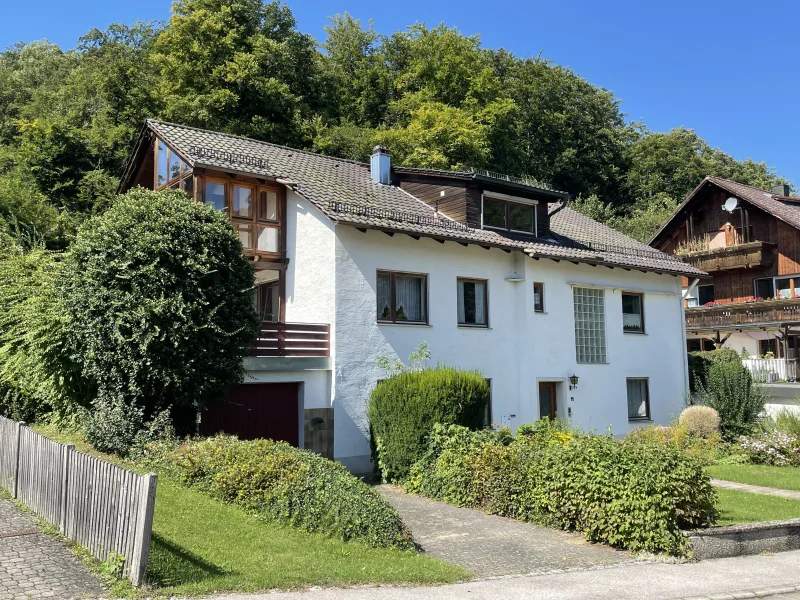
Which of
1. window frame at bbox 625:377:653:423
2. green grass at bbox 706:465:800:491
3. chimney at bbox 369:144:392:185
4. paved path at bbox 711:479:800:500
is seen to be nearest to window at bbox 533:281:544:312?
window frame at bbox 625:377:653:423

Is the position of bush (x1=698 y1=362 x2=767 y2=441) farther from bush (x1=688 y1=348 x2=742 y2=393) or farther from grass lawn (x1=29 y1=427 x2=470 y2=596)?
grass lawn (x1=29 y1=427 x2=470 y2=596)

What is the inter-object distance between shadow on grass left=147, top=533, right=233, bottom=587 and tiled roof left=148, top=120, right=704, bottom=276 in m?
10.0

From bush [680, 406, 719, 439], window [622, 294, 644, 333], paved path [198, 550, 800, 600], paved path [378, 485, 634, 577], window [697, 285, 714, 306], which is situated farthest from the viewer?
window [697, 285, 714, 306]

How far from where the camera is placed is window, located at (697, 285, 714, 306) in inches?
1468

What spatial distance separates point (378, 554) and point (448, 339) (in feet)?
34.4

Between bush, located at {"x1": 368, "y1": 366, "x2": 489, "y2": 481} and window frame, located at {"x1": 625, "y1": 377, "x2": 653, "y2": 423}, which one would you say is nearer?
bush, located at {"x1": 368, "y1": 366, "x2": 489, "y2": 481}

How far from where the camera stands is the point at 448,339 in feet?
65.4

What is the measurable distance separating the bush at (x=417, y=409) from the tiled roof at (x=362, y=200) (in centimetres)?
419

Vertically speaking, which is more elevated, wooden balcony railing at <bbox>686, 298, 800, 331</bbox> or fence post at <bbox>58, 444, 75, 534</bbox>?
wooden balcony railing at <bbox>686, 298, 800, 331</bbox>

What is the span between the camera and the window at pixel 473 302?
20.6 m

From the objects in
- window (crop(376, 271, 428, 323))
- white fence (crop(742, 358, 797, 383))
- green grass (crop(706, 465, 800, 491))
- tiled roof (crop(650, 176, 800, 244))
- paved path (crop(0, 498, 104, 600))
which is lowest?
green grass (crop(706, 465, 800, 491))

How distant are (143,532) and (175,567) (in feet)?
2.88

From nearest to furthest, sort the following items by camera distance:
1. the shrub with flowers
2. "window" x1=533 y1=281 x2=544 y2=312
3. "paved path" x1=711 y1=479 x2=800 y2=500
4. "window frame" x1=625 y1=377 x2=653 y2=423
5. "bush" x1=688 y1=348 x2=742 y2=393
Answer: "paved path" x1=711 y1=479 x2=800 y2=500 < the shrub with flowers < "window" x1=533 y1=281 x2=544 y2=312 < "window frame" x1=625 y1=377 x2=653 y2=423 < "bush" x1=688 y1=348 x2=742 y2=393

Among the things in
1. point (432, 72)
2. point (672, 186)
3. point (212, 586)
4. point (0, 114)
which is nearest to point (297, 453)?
point (212, 586)
